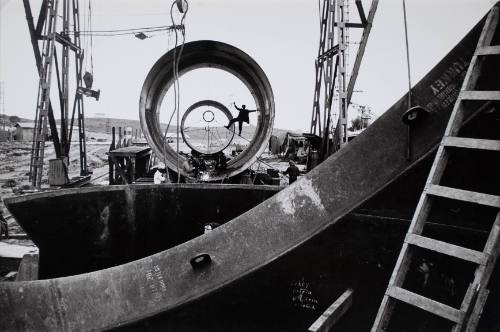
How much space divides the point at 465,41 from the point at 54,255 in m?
4.14

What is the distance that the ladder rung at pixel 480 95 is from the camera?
179cm

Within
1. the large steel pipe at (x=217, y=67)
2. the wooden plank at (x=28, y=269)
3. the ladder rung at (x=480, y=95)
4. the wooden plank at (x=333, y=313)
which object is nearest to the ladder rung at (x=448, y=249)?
the wooden plank at (x=333, y=313)

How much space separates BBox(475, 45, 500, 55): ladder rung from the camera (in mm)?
1857

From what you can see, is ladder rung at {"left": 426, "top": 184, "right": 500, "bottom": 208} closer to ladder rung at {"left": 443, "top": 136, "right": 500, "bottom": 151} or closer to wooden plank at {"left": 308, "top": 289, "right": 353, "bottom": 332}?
ladder rung at {"left": 443, "top": 136, "right": 500, "bottom": 151}

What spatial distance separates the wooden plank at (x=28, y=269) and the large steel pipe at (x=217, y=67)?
456 centimetres

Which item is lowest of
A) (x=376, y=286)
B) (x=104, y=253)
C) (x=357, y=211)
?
(x=104, y=253)

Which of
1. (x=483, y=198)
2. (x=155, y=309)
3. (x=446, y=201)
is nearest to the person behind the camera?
(x=483, y=198)

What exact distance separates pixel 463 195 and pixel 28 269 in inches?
144

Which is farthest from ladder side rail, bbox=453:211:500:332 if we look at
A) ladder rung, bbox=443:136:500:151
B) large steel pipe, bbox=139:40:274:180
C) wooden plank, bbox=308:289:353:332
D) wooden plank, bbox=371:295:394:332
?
large steel pipe, bbox=139:40:274:180

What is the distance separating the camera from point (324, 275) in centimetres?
201

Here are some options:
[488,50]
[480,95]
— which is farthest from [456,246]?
[488,50]

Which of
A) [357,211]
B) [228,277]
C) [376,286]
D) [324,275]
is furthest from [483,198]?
[228,277]

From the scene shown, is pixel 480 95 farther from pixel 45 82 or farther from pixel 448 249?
pixel 45 82

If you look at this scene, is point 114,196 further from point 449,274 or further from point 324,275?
point 449,274
